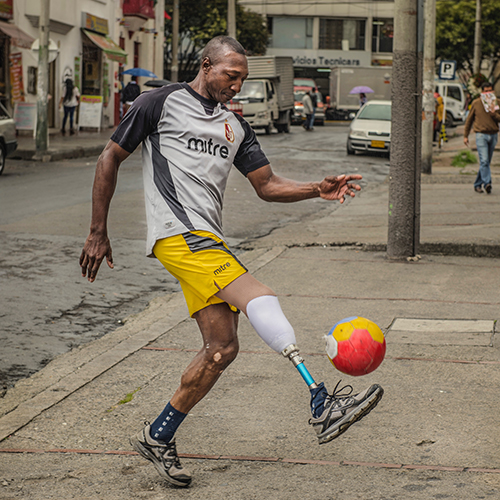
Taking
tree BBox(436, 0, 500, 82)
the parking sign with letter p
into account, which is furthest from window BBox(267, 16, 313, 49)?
the parking sign with letter p

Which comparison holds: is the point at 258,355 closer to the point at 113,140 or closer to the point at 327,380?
the point at 327,380

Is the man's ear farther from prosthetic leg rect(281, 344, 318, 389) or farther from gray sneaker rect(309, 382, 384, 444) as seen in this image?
gray sneaker rect(309, 382, 384, 444)

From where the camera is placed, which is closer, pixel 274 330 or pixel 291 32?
pixel 274 330

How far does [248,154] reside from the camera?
382 centimetres

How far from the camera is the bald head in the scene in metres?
3.50

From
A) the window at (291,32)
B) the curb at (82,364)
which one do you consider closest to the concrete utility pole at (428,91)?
the curb at (82,364)

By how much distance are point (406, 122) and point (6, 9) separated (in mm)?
20995

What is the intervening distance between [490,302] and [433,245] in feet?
7.58

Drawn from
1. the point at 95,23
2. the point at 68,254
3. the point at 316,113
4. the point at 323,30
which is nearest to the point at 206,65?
the point at 68,254

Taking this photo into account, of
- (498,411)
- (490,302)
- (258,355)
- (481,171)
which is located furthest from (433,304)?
(481,171)

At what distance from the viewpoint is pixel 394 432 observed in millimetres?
3955

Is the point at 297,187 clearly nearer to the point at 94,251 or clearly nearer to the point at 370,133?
the point at 94,251

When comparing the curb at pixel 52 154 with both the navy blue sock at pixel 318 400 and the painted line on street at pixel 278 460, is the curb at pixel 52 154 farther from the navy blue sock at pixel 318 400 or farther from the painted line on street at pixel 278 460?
the navy blue sock at pixel 318 400

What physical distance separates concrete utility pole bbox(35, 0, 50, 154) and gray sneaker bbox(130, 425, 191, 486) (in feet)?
56.4
